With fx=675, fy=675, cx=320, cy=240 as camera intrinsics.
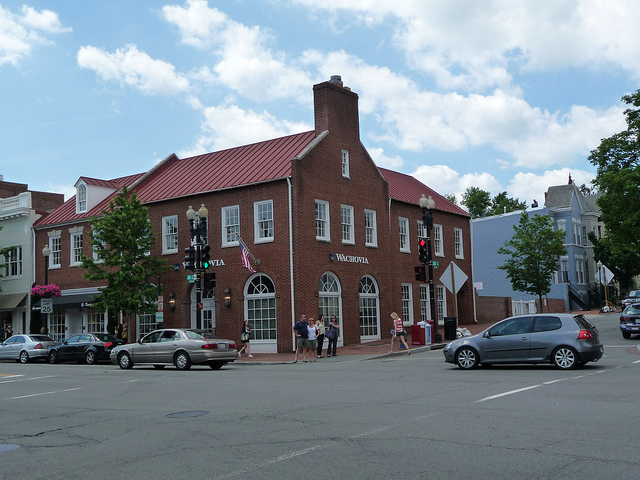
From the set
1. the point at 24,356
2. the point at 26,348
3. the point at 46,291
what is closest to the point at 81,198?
the point at 46,291

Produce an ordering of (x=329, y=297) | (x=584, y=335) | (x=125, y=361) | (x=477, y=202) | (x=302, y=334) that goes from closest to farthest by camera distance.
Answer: (x=584, y=335), (x=125, y=361), (x=302, y=334), (x=329, y=297), (x=477, y=202)

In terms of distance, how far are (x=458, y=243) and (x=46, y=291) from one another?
24820 millimetres

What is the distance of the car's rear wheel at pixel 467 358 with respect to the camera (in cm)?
1784

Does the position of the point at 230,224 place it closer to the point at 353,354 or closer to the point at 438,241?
the point at 353,354

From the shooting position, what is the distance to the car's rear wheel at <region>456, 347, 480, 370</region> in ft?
58.5

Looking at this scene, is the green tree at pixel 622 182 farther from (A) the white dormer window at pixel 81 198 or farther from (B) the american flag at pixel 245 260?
(A) the white dormer window at pixel 81 198

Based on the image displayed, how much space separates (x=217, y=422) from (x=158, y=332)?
45.5ft

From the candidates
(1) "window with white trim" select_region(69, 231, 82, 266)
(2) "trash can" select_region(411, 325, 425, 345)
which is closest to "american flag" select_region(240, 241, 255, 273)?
(2) "trash can" select_region(411, 325, 425, 345)

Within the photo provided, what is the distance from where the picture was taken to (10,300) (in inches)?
1614

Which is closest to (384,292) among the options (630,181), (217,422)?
(630,181)

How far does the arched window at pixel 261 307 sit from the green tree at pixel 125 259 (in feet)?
16.0

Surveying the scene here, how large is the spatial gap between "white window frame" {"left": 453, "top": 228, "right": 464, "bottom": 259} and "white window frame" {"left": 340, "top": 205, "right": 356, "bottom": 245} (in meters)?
11.8

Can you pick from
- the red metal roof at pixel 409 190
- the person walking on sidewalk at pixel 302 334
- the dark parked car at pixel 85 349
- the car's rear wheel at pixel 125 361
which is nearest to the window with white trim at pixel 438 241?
the red metal roof at pixel 409 190

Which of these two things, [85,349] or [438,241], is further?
[438,241]
